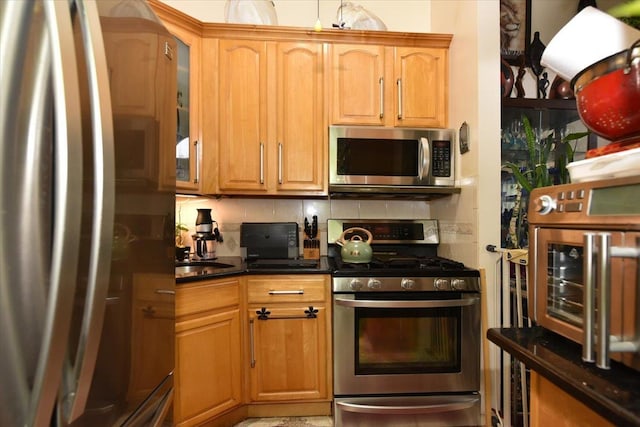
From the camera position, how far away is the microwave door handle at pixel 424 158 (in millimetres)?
2051

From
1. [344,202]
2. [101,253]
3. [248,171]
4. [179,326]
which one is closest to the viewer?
[101,253]

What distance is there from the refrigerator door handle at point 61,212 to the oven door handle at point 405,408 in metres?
1.54

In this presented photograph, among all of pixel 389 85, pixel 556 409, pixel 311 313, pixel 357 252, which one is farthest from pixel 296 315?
pixel 389 85

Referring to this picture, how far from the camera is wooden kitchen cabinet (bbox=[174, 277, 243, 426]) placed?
1623 millimetres

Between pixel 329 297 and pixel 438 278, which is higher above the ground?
pixel 438 278

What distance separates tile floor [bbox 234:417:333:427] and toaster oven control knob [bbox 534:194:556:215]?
5.60ft

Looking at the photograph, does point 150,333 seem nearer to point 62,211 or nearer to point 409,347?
point 62,211

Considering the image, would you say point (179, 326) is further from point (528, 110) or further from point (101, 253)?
point (528, 110)

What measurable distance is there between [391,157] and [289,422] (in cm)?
170

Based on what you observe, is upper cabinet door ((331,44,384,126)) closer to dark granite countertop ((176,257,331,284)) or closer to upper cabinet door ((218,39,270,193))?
upper cabinet door ((218,39,270,193))

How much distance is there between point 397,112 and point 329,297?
1.27m

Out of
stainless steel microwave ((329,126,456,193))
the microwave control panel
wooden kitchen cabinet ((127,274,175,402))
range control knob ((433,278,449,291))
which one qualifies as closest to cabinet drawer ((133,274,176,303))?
wooden kitchen cabinet ((127,274,175,402))

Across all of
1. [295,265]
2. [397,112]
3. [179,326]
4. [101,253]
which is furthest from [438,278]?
[101,253]

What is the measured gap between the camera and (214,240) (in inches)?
90.3
